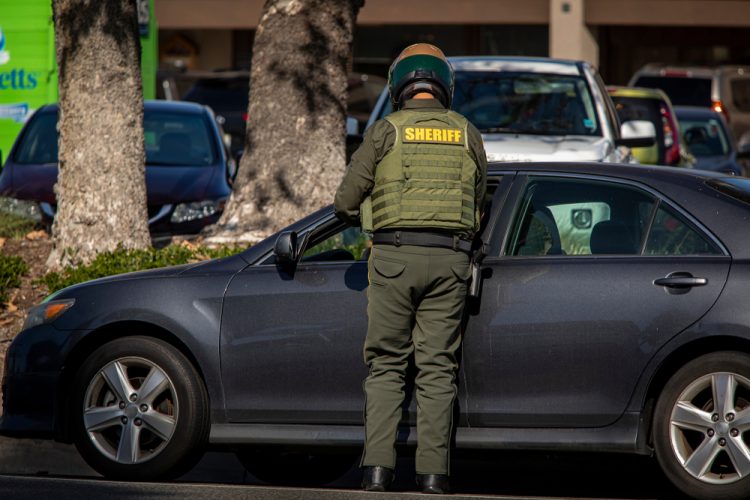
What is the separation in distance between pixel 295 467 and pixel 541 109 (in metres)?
5.02

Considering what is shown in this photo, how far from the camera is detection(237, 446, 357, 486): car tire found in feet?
23.9

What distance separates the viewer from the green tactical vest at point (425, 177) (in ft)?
19.9

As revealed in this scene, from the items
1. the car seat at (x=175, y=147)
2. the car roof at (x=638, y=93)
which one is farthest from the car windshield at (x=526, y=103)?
the car roof at (x=638, y=93)

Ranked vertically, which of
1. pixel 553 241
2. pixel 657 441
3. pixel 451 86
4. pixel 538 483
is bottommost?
pixel 538 483

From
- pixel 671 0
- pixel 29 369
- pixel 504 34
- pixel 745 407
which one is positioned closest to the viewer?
pixel 745 407

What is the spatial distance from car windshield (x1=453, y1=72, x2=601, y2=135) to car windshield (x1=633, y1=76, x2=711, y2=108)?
42.8 feet

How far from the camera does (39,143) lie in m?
13.2

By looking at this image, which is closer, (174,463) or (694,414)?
(694,414)

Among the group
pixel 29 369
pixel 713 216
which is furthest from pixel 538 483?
pixel 29 369

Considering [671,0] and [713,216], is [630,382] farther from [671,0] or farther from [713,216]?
[671,0]

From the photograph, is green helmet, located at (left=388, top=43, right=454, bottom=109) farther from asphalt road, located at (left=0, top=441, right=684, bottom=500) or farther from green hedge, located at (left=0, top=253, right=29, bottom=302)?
green hedge, located at (left=0, top=253, right=29, bottom=302)

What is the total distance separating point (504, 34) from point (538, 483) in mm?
24529

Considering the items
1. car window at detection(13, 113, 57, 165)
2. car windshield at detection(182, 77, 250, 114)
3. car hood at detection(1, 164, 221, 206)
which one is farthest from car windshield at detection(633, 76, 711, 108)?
car hood at detection(1, 164, 221, 206)

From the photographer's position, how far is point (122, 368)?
6.70 metres
